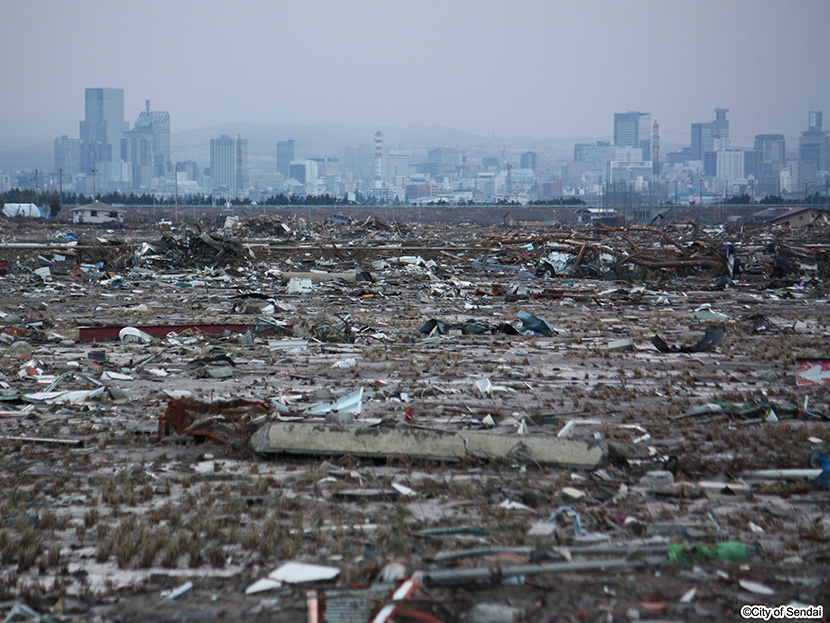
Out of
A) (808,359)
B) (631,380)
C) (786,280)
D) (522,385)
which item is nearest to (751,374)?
(808,359)

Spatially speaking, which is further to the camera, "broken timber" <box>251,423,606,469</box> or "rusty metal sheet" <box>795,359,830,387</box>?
"rusty metal sheet" <box>795,359,830,387</box>

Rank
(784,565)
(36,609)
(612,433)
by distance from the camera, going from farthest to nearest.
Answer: (612,433)
(784,565)
(36,609)

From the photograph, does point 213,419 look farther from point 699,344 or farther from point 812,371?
point 699,344

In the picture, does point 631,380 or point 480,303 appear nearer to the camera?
point 631,380

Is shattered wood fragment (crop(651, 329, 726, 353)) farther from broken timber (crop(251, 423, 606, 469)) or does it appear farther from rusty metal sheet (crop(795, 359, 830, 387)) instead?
broken timber (crop(251, 423, 606, 469))

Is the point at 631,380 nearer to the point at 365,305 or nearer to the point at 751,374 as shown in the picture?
the point at 751,374

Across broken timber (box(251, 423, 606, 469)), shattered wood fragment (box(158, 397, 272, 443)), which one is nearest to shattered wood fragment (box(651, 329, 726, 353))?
broken timber (box(251, 423, 606, 469))
